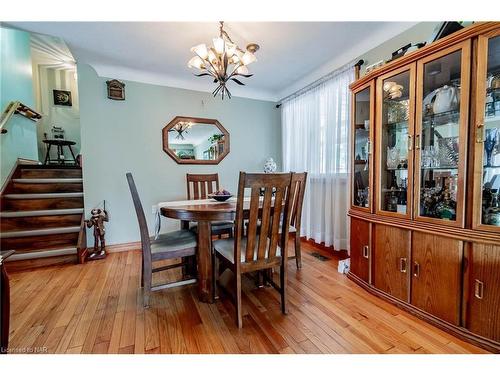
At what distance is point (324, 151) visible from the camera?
3.00 meters

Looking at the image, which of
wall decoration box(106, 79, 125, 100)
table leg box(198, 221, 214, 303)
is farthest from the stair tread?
table leg box(198, 221, 214, 303)

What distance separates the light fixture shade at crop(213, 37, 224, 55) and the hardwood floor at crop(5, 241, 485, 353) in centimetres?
207

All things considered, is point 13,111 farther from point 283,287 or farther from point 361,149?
point 361,149

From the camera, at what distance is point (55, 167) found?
3535mm

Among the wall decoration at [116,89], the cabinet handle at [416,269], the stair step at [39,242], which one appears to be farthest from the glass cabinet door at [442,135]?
the stair step at [39,242]

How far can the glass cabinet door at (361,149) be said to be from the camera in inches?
78.1

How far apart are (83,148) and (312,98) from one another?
125 inches

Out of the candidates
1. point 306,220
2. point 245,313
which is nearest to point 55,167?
point 245,313

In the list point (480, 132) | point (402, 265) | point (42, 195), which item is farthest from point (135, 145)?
point (480, 132)

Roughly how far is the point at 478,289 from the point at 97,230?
11.7ft

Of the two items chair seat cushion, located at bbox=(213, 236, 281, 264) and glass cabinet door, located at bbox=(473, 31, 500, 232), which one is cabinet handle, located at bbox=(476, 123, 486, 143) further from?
chair seat cushion, located at bbox=(213, 236, 281, 264)

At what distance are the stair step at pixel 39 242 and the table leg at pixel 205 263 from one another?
198 cm

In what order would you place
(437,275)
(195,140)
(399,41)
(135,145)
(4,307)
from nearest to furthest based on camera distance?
1. (4,307)
2. (437,275)
3. (399,41)
4. (135,145)
5. (195,140)

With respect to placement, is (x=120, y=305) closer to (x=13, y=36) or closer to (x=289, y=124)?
(x=289, y=124)
